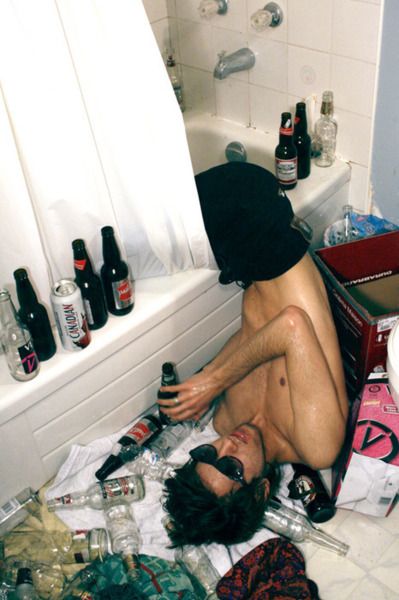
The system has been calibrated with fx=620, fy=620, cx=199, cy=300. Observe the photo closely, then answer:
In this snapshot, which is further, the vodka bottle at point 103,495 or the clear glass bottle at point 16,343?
the vodka bottle at point 103,495

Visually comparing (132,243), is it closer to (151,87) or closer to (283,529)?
(151,87)

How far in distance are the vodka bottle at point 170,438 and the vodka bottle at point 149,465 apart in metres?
0.02

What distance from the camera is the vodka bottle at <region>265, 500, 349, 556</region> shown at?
150cm

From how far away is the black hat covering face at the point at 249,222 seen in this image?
1482 mm

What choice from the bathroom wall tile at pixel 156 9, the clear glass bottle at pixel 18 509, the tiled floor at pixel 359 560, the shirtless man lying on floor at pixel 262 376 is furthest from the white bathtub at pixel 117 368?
the bathroom wall tile at pixel 156 9

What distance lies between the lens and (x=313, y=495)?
5.03 ft

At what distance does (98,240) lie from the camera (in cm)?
152

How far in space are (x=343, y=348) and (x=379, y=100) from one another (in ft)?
2.38

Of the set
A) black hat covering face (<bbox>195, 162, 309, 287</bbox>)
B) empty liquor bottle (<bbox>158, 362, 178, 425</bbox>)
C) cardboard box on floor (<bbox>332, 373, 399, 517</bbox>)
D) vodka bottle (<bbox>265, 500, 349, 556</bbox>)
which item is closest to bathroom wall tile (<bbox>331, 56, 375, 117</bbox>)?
black hat covering face (<bbox>195, 162, 309, 287</bbox>)

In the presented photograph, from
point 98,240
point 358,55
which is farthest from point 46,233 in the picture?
point 358,55

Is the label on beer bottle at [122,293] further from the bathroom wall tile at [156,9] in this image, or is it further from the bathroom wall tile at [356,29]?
the bathroom wall tile at [156,9]

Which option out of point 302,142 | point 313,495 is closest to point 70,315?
point 313,495

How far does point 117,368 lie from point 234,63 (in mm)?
1075

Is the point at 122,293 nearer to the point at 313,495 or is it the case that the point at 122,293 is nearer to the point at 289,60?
the point at 313,495
